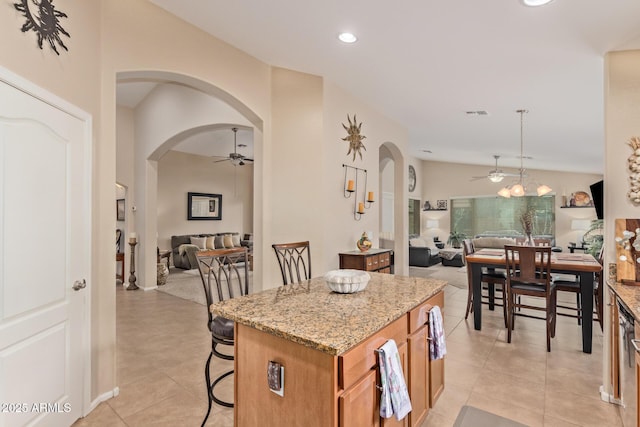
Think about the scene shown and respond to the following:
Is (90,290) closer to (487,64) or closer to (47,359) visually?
(47,359)

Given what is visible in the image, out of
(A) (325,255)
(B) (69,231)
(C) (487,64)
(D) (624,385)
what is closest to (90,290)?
(B) (69,231)

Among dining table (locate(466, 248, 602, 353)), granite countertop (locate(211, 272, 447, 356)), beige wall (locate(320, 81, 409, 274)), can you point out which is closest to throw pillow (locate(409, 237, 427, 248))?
beige wall (locate(320, 81, 409, 274))

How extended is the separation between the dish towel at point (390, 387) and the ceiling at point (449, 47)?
2.37 meters

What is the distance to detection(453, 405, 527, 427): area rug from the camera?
7.14 ft

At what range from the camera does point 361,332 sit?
52.4 inches

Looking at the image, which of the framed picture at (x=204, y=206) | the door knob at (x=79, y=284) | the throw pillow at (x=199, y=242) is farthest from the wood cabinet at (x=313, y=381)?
the framed picture at (x=204, y=206)

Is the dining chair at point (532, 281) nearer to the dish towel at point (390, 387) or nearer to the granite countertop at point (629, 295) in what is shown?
the granite countertop at point (629, 295)

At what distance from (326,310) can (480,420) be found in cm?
152

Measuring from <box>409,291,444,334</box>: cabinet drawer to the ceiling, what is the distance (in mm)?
2082

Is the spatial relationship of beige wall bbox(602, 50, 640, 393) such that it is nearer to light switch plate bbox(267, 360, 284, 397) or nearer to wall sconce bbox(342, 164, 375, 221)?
light switch plate bbox(267, 360, 284, 397)

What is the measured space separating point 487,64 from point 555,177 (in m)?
9.20

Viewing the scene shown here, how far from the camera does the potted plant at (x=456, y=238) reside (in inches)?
449

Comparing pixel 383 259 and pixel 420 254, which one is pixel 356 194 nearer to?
pixel 383 259

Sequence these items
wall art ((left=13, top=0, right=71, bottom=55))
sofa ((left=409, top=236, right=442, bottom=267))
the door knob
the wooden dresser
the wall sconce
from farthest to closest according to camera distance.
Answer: sofa ((left=409, top=236, right=442, bottom=267))
the wall sconce
the wooden dresser
the door knob
wall art ((left=13, top=0, right=71, bottom=55))
